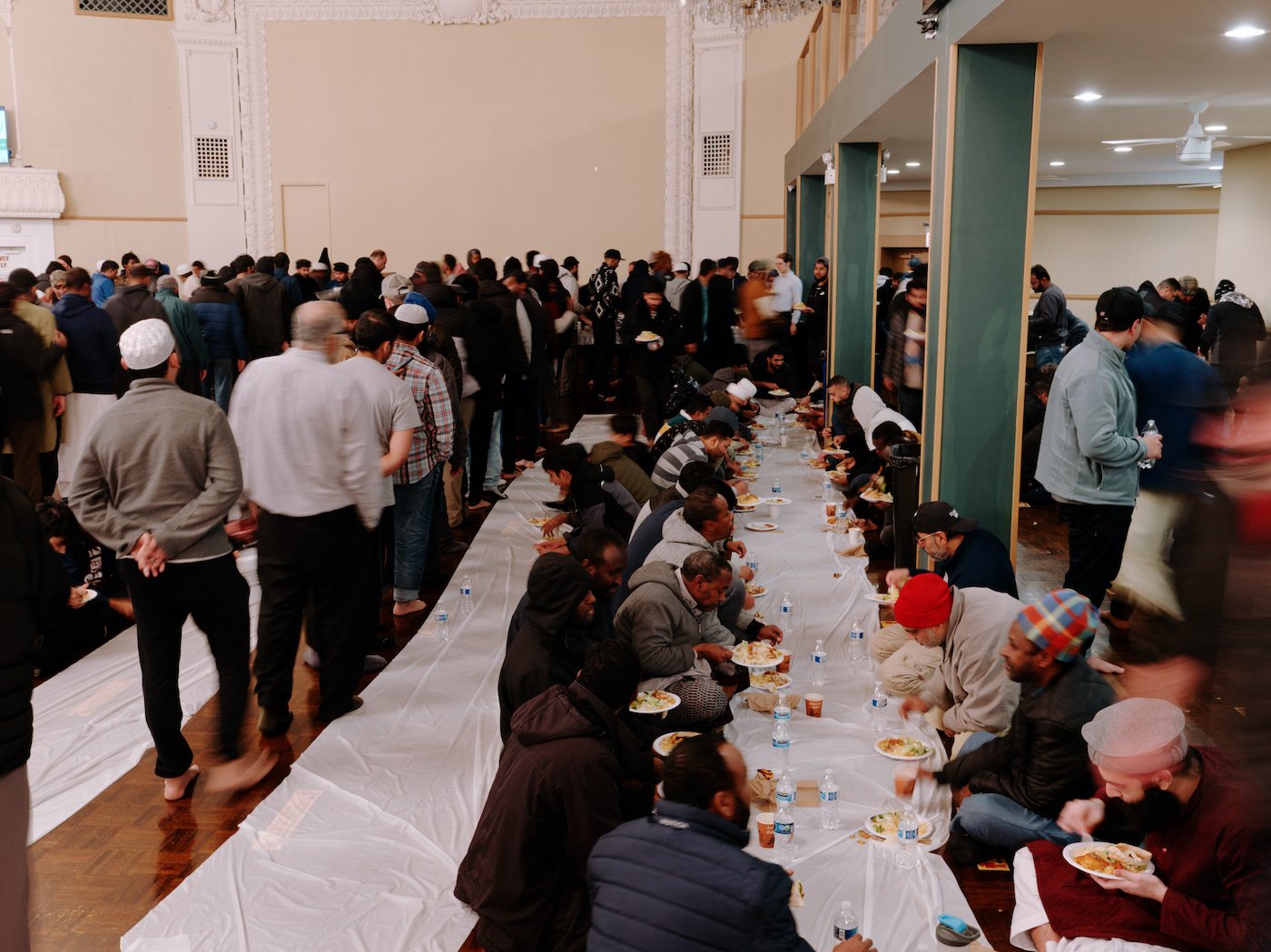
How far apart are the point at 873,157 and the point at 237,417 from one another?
7.55m

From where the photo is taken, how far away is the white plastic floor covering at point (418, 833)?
3602mm

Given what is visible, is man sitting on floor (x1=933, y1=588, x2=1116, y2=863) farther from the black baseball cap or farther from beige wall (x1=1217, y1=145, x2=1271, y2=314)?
beige wall (x1=1217, y1=145, x2=1271, y2=314)

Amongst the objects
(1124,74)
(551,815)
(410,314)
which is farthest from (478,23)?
(551,815)

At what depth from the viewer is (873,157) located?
10688 mm

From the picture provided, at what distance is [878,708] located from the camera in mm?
4996

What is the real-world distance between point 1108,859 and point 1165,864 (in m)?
0.18

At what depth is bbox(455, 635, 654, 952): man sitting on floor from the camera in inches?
125

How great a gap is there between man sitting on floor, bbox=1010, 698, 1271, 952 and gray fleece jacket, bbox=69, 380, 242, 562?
2993 millimetres

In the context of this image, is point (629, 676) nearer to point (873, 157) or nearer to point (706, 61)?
point (873, 157)

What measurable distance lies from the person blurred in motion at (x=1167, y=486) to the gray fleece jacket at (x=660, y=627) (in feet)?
5.94

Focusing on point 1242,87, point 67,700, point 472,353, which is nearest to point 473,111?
point 472,353

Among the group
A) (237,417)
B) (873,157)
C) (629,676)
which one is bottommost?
(629,676)

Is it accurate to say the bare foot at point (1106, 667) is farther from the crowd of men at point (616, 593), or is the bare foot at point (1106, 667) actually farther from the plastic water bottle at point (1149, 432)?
the plastic water bottle at point (1149, 432)

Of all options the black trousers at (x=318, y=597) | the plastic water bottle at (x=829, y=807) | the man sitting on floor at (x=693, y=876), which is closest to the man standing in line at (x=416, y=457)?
the black trousers at (x=318, y=597)
